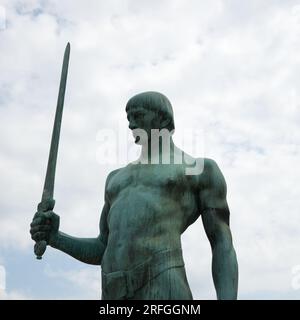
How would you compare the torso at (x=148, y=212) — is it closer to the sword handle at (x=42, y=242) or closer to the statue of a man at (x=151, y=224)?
the statue of a man at (x=151, y=224)

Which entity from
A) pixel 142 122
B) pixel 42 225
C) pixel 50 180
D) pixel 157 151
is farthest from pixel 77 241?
pixel 142 122

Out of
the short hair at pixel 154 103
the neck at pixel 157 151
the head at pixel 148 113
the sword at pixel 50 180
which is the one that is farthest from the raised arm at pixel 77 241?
the short hair at pixel 154 103

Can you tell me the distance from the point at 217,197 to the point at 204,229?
315 millimetres

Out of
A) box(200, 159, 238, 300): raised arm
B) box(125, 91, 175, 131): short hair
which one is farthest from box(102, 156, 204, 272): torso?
box(125, 91, 175, 131): short hair

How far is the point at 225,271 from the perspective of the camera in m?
7.73

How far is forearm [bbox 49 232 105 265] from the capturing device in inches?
332

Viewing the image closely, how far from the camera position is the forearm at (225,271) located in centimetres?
763

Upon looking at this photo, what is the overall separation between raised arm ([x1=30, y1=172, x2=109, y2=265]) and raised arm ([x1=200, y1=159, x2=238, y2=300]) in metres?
1.07

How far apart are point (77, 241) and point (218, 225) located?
1446 millimetres

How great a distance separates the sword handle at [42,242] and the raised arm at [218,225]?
4.49 ft

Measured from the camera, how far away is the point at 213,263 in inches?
309
